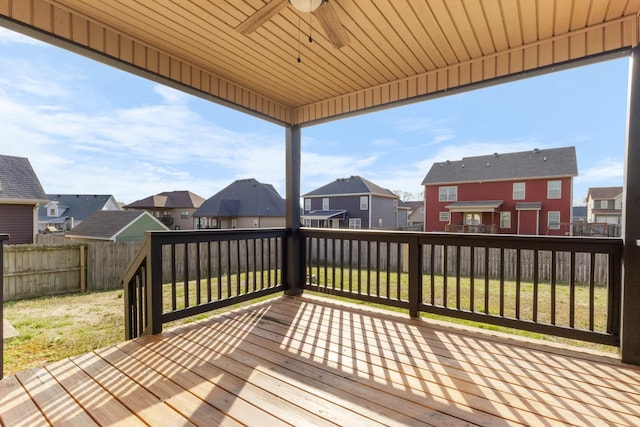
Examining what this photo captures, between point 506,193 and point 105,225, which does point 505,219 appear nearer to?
point 506,193

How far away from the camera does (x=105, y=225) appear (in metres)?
10.7

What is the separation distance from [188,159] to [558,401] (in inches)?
591

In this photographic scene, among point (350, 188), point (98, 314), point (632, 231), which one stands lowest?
point (98, 314)

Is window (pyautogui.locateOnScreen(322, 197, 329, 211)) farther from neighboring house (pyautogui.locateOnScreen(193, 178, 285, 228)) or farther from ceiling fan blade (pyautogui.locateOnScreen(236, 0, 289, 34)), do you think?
ceiling fan blade (pyautogui.locateOnScreen(236, 0, 289, 34))

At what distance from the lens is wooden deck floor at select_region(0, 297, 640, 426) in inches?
60.6

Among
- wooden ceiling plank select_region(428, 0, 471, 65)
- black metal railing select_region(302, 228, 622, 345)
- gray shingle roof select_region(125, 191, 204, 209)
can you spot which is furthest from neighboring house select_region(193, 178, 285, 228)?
wooden ceiling plank select_region(428, 0, 471, 65)

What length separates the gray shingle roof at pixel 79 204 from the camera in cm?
1575

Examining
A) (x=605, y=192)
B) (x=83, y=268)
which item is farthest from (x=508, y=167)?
(x=83, y=268)

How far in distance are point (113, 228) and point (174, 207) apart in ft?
39.8

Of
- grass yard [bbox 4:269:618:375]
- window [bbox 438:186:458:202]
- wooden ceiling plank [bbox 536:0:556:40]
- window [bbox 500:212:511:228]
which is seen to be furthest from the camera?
window [bbox 438:186:458:202]

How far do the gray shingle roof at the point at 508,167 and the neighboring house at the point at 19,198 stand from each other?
51.2 feet

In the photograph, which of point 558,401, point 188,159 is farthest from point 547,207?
point 188,159

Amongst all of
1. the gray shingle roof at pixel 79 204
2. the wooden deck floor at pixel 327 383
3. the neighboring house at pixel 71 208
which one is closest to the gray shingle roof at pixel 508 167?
the wooden deck floor at pixel 327 383

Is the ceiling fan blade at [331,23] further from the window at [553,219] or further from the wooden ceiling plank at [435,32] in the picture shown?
the window at [553,219]
